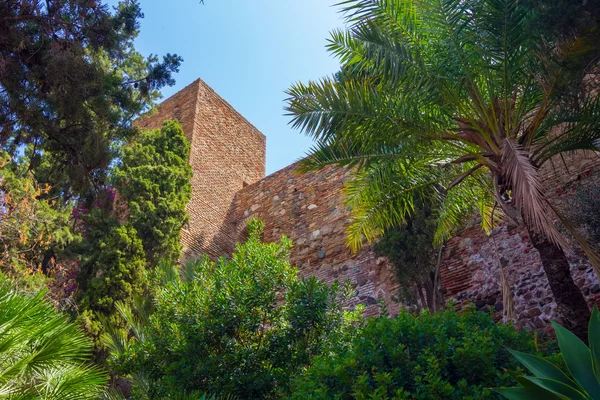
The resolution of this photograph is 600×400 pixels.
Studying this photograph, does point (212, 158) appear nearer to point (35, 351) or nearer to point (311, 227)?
point (311, 227)

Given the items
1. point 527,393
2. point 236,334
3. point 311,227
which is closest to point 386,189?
point 236,334

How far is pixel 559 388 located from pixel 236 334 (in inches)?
122

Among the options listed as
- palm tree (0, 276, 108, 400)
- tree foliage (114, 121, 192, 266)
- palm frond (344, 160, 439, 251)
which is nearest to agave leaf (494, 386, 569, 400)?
palm tree (0, 276, 108, 400)

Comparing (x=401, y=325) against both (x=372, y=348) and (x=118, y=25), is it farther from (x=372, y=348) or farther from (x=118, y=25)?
(x=118, y=25)

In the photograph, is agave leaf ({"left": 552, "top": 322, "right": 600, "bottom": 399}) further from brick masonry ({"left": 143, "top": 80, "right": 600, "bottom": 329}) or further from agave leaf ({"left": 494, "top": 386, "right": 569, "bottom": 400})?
brick masonry ({"left": 143, "top": 80, "right": 600, "bottom": 329})

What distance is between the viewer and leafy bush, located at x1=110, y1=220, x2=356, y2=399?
5039 millimetres

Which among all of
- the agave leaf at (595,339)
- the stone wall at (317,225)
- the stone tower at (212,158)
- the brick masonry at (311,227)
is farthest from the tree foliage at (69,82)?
the agave leaf at (595,339)

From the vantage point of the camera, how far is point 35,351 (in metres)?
3.52

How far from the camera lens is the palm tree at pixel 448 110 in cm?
475

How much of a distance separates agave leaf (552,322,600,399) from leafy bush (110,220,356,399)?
2124 mm

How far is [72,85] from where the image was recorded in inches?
205

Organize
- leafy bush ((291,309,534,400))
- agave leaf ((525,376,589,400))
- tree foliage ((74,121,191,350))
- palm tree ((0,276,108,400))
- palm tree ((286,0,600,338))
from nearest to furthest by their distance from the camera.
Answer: agave leaf ((525,376,589,400)) < palm tree ((0,276,108,400)) < leafy bush ((291,309,534,400)) < palm tree ((286,0,600,338)) < tree foliage ((74,121,191,350))

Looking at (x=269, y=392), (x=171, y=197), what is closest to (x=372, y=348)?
(x=269, y=392)

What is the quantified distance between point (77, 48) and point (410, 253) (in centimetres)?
423
